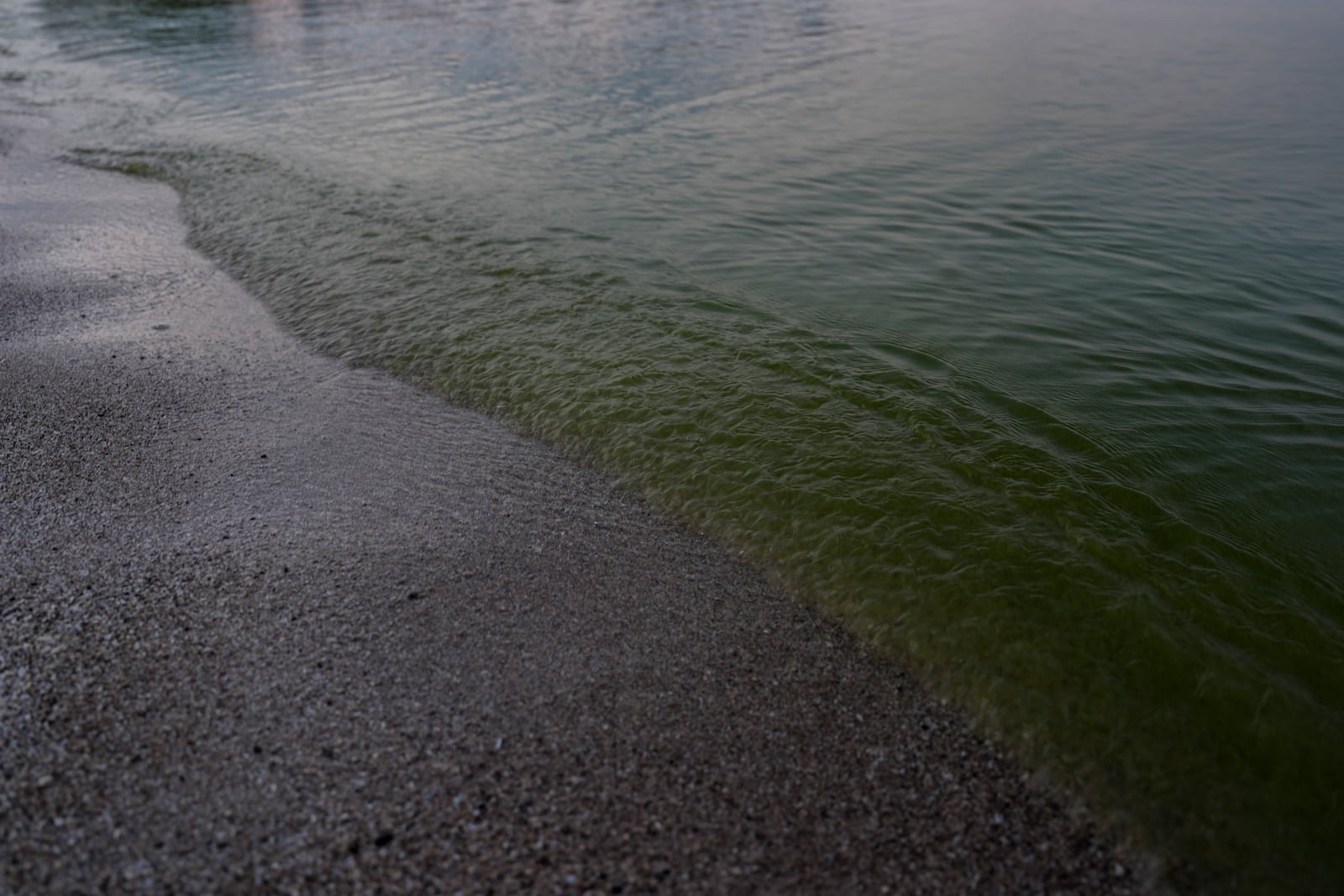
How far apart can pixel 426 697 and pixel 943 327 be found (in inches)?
250

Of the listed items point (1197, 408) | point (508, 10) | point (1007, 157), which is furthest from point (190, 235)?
point (508, 10)

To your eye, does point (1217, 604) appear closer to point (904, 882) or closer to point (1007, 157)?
point (904, 882)

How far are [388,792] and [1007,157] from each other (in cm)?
1410

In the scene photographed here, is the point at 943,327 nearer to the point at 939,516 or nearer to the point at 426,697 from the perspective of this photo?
the point at 939,516

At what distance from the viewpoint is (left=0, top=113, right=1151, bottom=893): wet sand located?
3.25m

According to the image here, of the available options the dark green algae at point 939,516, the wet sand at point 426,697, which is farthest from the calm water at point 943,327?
the wet sand at point 426,697

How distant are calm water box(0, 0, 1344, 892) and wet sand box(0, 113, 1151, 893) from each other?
0.61 m

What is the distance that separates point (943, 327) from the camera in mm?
8305

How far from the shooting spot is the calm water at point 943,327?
14.3 feet

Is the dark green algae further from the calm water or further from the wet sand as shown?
the wet sand

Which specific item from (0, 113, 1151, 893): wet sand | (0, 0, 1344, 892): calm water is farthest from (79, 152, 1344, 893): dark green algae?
(0, 113, 1151, 893): wet sand

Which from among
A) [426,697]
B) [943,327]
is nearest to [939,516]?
[943,327]

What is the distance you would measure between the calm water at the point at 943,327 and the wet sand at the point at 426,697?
61cm

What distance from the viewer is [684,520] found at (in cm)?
560
